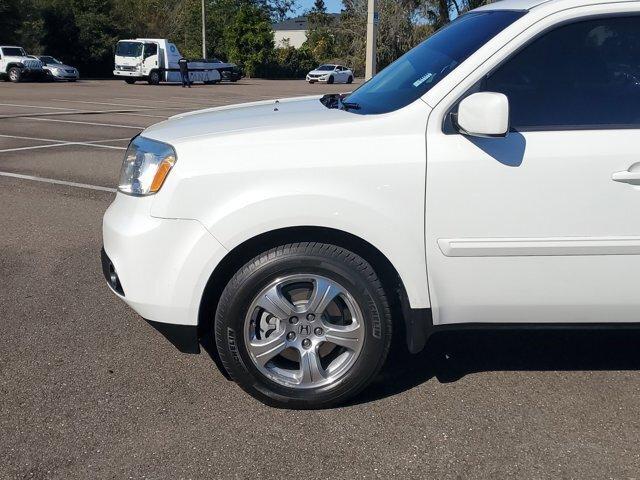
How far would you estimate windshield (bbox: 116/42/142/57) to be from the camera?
3866 cm

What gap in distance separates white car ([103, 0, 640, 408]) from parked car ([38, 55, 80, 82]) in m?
39.6

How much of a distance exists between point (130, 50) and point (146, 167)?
38.0 meters

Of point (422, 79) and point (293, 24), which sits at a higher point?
point (293, 24)

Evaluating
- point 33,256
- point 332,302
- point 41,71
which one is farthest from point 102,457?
point 41,71

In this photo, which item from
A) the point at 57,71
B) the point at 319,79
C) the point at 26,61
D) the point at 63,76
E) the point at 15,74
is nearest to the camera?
the point at 26,61

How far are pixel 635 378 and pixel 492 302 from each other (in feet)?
3.65

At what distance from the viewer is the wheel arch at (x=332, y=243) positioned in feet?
10.7

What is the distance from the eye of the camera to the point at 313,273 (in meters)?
3.25

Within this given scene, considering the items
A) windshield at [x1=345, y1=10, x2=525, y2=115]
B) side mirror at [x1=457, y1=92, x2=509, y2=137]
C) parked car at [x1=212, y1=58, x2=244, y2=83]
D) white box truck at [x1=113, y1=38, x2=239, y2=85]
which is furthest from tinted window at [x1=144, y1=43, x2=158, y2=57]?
side mirror at [x1=457, y1=92, x2=509, y2=137]

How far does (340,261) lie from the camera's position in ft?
10.6

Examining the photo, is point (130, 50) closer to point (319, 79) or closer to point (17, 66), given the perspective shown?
point (17, 66)

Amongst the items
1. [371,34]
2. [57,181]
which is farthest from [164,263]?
[371,34]

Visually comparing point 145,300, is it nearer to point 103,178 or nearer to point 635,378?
point 635,378

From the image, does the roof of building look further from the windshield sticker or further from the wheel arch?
the wheel arch
